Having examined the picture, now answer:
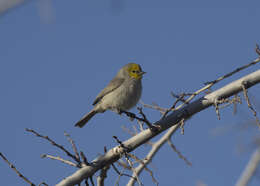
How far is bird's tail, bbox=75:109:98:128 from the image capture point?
22.4 ft

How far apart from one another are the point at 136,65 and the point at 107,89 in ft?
2.24

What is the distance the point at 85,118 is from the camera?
6828 millimetres

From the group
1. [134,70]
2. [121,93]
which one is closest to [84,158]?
[121,93]

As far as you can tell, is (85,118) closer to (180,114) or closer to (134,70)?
(134,70)

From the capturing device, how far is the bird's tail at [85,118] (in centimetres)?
681

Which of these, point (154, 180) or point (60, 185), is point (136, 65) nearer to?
point (154, 180)

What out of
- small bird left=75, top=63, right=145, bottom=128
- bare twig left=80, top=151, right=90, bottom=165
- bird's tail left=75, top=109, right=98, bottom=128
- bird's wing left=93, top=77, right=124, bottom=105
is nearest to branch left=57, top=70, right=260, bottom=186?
bare twig left=80, top=151, right=90, bottom=165

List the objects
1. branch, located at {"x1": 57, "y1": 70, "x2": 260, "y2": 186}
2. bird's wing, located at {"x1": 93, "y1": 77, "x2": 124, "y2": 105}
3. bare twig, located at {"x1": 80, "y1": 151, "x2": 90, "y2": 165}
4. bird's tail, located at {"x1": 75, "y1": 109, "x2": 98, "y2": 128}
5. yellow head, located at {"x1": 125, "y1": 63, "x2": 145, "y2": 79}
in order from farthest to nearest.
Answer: bird's tail, located at {"x1": 75, "y1": 109, "x2": 98, "y2": 128} → yellow head, located at {"x1": 125, "y1": 63, "x2": 145, "y2": 79} → bird's wing, located at {"x1": 93, "y1": 77, "x2": 124, "y2": 105} → branch, located at {"x1": 57, "y1": 70, "x2": 260, "y2": 186} → bare twig, located at {"x1": 80, "y1": 151, "x2": 90, "y2": 165}

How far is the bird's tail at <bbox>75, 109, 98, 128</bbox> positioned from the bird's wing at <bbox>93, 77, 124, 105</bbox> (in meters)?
0.20

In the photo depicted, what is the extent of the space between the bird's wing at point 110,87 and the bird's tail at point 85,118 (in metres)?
0.20

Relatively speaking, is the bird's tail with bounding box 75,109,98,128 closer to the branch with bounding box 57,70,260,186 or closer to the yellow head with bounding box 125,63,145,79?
A: the yellow head with bounding box 125,63,145,79

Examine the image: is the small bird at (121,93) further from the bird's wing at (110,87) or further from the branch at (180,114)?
the branch at (180,114)

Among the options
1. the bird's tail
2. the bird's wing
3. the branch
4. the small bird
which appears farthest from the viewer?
the bird's tail

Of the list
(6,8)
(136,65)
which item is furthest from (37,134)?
(136,65)
